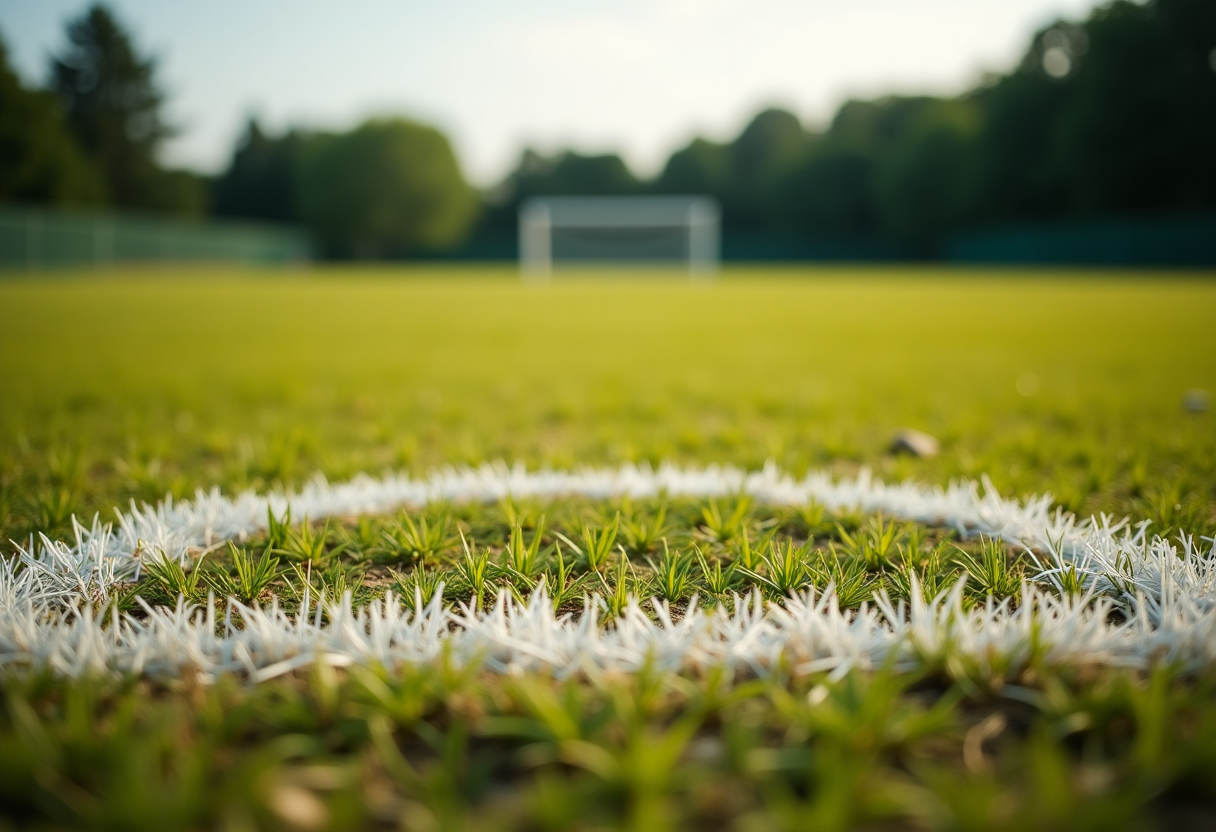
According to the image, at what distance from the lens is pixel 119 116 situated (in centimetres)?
4716

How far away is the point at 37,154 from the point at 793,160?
4590cm

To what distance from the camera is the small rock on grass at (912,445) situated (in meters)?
3.20

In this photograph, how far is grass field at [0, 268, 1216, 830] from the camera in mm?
977

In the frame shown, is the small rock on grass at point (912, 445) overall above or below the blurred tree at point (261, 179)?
below

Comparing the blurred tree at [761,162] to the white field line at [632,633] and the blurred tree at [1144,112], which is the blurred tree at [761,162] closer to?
the blurred tree at [1144,112]

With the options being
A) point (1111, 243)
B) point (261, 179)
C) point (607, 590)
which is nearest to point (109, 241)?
point (261, 179)

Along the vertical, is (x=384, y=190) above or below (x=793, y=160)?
below

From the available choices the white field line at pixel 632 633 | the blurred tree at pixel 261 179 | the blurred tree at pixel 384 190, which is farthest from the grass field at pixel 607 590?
the blurred tree at pixel 261 179

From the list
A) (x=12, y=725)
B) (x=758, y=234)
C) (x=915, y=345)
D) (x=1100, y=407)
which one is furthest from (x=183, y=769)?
(x=758, y=234)

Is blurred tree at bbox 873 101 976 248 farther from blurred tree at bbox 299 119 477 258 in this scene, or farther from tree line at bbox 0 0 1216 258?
blurred tree at bbox 299 119 477 258

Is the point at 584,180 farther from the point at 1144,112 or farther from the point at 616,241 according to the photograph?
the point at 1144,112

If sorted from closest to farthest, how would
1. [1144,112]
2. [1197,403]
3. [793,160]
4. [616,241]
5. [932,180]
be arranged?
[1197,403] < [1144,112] < [616,241] < [932,180] < [793,160]

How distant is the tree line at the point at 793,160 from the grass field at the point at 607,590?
93.1ft

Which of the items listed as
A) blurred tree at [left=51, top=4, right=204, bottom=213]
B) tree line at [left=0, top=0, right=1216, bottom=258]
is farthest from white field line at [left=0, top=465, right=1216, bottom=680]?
blurred tree at [left=51, top=4, right=204, bottom=213]
